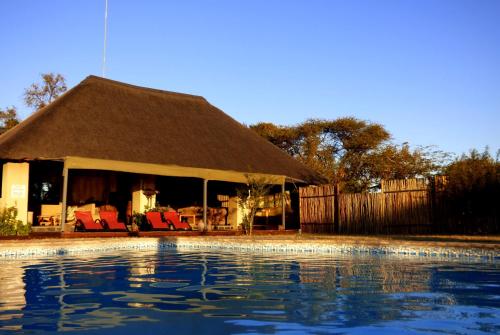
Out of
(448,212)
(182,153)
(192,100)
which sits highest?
(192,100)

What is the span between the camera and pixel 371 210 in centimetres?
1692

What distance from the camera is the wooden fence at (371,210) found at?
52.0ft

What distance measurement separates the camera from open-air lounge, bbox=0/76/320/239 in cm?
1527

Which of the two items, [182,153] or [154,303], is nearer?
[154,303]

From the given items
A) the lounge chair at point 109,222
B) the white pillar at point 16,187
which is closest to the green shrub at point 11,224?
the white pillar at point 16,187

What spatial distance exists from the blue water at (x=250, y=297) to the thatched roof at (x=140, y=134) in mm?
6681

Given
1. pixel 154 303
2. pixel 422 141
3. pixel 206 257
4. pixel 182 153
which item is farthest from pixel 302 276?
pixel 422 141

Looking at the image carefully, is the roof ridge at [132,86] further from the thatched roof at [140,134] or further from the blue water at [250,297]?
the blue water at [250,297]

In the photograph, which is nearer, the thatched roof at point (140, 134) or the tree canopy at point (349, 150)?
the thatched roof at point (140, 134)

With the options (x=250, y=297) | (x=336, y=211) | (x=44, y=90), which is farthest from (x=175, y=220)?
(x=44, y=90)

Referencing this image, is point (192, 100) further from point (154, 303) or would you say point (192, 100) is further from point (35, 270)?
point (154, 303)

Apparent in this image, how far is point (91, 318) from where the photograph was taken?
181 inches

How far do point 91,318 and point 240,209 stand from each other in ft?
53.5

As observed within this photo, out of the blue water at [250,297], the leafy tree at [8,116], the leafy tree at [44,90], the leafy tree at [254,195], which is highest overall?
the leafy tree at [44,90]
